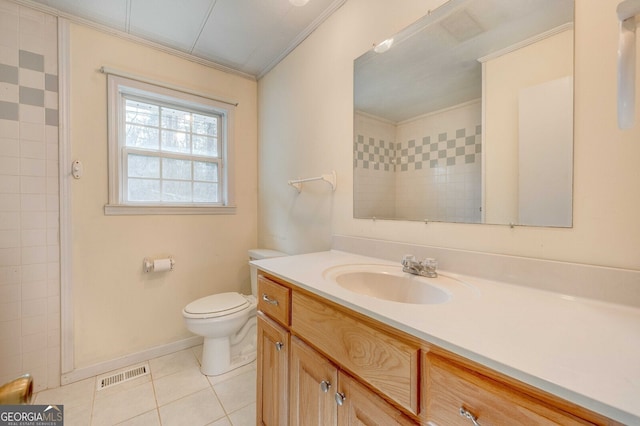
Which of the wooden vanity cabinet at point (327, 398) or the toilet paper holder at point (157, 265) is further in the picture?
the toilet paper holder at point (157, 265)

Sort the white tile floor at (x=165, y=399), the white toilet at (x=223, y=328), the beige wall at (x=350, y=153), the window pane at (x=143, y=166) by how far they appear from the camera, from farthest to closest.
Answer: the window pane at (x=143, y=166), the white toilet at (x=223, y=328), the white tile floor at (x=165, y=399), the beige wall at (x=350, y=153)

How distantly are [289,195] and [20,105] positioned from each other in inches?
66.4

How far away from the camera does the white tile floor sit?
4.51 ft

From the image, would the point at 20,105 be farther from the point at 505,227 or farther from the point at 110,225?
the point at 505,227

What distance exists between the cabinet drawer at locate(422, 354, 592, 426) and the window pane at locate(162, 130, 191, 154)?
2277 mm

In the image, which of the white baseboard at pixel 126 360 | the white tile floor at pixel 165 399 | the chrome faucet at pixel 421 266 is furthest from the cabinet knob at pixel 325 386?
the white baseboard at pixel 126 360

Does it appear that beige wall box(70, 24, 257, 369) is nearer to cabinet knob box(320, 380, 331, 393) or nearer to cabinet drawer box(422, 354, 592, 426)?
cabinet knob box(320, 380, 331, 393)

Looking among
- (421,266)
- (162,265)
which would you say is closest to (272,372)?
(421,266)

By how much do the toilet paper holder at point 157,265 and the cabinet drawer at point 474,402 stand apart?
6.36ft

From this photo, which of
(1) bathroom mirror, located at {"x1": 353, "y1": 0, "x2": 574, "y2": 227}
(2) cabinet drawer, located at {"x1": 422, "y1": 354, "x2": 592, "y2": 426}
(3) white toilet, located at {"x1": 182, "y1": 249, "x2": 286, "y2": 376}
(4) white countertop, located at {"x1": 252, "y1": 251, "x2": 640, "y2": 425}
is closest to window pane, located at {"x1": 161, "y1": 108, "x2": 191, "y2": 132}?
(3) white toilet, located at {"x1": 182, "y1": 249, "x2": 286, "y2": 376}

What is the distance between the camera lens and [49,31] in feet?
5.24

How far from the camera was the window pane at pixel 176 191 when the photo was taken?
2074 mm

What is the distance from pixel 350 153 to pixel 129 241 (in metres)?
1.70

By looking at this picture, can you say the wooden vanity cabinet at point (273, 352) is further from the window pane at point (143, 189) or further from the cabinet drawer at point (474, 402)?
the window pane at point (143, 189)
